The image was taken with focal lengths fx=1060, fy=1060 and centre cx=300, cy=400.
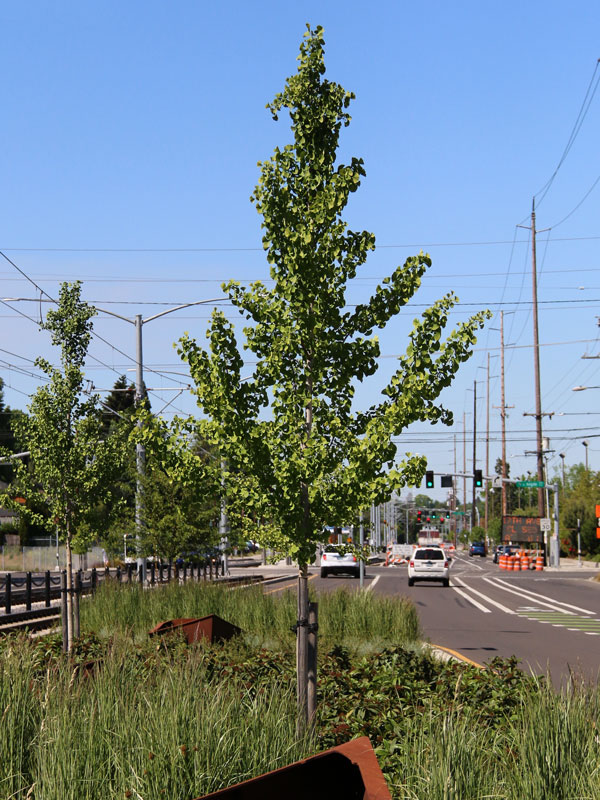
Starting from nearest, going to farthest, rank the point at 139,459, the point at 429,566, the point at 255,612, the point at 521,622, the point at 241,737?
1. the point at 241,737
2. the point at 255,612
3. the point at 521,622
4. the point at 139,459
5. the point at 429,566

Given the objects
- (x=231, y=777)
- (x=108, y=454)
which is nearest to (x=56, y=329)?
(x=108, y=454)

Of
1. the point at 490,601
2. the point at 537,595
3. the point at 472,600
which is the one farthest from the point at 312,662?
the point at 537,595

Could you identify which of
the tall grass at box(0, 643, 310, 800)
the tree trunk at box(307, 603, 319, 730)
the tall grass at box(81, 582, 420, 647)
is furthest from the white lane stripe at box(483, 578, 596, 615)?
the tall grass at box(0, 643, 310, 800)

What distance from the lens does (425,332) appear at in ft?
33.5

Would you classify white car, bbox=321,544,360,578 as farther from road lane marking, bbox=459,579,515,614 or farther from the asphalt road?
road lane marking, bbox=459,579,515,614

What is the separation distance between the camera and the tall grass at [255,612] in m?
17.0

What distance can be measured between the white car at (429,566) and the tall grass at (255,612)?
97.6ft

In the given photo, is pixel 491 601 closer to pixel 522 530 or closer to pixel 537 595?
pixel 537 595

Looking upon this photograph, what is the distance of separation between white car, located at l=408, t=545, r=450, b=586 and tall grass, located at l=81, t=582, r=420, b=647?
29.7 m

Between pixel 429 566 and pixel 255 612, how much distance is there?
3205 centimetres

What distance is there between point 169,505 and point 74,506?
1545 centimetres

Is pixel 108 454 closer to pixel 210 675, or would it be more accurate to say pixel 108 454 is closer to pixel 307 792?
pixel 210 675

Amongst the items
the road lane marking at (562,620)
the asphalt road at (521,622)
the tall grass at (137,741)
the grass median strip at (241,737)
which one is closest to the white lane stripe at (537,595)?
the asphalt road at (521,622)

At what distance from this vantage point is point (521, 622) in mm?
28734
